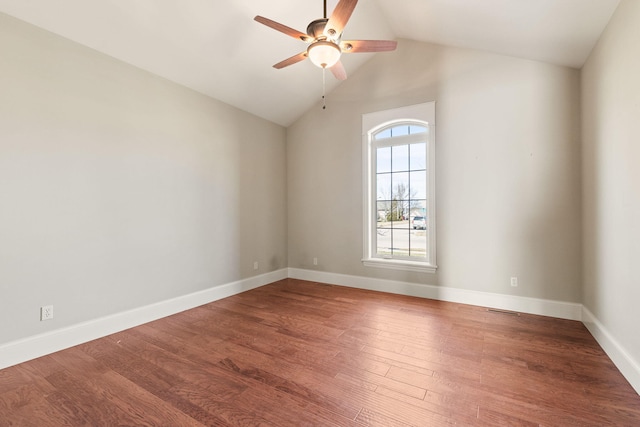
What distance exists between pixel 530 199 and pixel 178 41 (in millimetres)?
4231

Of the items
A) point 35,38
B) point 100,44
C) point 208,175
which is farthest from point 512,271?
point 35,38

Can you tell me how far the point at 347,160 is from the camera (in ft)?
14.7

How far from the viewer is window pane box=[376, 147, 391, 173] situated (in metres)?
4.30

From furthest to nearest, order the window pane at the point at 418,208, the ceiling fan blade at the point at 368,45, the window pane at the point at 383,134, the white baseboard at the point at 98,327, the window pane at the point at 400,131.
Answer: the window pane at the point at 383,134, the window pane at the point at 400,131, the window pane at the point at 418,208, the ceiling fan blade at the point at 368,45, the white baseboard at the point at 98,327

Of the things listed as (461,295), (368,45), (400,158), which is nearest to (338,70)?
(368,45)

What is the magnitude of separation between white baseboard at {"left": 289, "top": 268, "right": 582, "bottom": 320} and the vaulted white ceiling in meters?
2.61

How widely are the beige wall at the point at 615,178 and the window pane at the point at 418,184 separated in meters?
1.67

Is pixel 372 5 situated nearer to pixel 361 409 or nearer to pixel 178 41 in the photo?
pixel 178 41

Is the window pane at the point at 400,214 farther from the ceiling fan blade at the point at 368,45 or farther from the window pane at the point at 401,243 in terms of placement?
the ceiling fan blade at the point at 368,45

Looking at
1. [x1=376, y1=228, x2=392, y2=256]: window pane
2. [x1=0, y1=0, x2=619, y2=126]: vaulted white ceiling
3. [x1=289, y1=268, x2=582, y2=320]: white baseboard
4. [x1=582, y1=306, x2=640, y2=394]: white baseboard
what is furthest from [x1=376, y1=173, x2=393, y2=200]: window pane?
[x1=582, y1=306, x2=640, y2=394]: white baseboard

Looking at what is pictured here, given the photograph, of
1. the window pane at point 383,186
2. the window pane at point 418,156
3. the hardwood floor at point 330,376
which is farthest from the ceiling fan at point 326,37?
the hardwood floor at point 330,376

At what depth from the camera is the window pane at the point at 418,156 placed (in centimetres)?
401

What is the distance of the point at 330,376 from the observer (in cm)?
204

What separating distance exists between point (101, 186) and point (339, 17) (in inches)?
104
